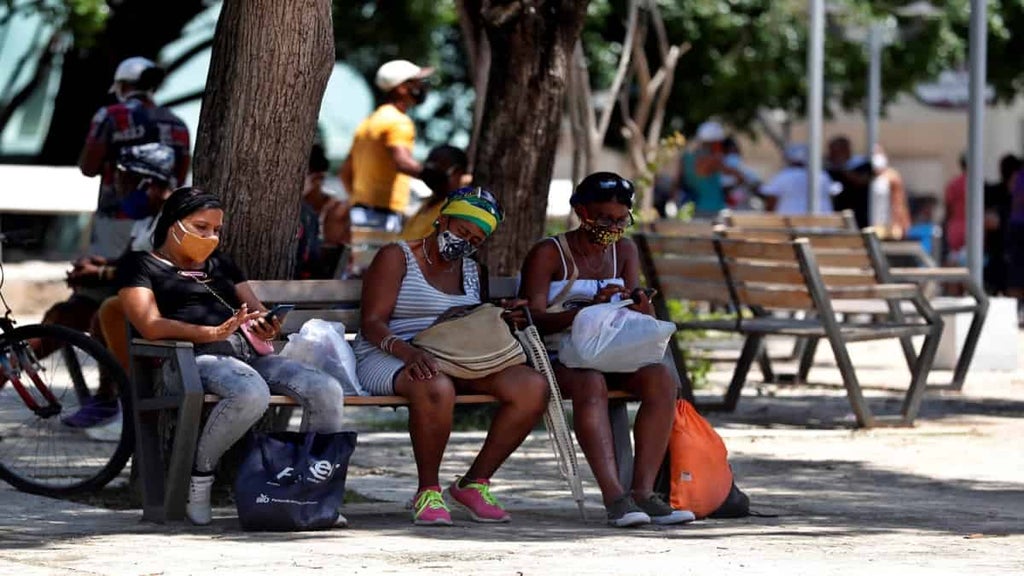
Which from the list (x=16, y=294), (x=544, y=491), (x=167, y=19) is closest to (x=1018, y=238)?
(x=16, y=294)

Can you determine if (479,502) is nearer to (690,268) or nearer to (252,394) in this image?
(252,394)

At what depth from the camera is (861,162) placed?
20.2 m

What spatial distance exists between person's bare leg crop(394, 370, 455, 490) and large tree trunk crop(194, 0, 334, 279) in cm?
107

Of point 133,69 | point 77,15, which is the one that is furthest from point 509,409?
point 77,15

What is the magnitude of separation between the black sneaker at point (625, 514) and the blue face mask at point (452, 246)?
1056mm

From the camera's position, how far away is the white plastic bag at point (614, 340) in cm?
828

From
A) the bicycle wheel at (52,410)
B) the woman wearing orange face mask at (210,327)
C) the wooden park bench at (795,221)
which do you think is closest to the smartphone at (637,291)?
the woman wearing orange face mask at (210,327)

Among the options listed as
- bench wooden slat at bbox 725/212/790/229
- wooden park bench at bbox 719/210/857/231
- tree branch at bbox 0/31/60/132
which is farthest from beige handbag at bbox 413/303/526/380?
tree branch at bbox 0/31/60/132

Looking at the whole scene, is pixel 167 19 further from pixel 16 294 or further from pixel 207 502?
pixel 207 502

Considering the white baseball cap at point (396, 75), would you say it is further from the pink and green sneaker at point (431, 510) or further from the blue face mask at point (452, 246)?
the pink and green sneaker at point (431, 510)

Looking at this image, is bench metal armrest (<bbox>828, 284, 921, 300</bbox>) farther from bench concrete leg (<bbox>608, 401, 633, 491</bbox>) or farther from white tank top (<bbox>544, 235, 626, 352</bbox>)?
bench concrete leg (<bbox>608, 401, 633, 491</bbox>)

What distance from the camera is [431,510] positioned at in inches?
313

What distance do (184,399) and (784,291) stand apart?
473 cm

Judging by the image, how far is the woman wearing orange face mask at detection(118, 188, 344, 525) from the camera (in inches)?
308
